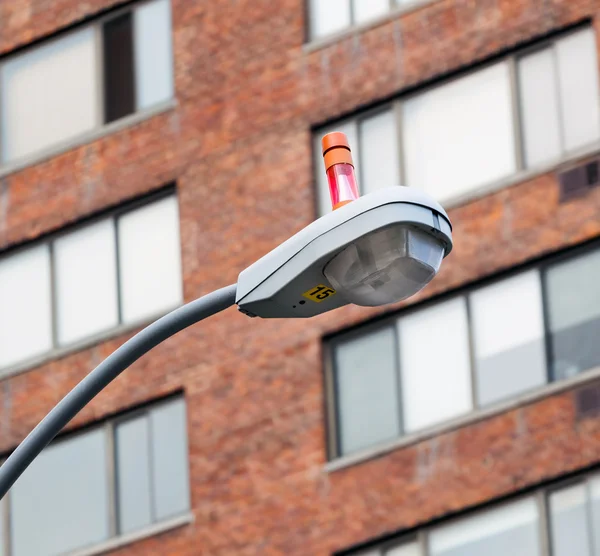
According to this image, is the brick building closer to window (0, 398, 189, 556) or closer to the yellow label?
window (0, 398, 189, 556)

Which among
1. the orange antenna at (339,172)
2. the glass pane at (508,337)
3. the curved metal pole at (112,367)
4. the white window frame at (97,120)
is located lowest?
the curved metal pole at (112,367)

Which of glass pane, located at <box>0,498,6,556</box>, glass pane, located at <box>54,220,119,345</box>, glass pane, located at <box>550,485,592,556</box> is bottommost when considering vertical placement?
glass pane, located at <box>550,485,592,556</box>

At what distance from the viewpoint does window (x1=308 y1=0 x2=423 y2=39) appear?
2812 centimetres

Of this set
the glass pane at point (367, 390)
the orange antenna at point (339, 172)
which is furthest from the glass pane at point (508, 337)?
the orange antenna at point (339, 172)

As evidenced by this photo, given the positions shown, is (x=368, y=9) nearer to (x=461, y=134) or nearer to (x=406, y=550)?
(x=461, y=134)

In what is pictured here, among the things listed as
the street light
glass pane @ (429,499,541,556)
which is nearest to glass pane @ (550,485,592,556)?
glass pane @ (429,499,541,556)

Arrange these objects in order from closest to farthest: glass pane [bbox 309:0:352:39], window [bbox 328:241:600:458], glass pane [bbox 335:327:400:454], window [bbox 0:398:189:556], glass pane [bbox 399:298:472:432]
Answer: window [bbox 328:241:600:458] < glass pane [bbox 399:298:472:432] < glass pane [bbox 335:327:400:454] < window [bbox 0:398:189:556] < glass pane [bbox 309:0:352:39]

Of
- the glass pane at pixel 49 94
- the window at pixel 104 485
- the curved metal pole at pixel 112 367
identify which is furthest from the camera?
the glass pane at pixel 49 94

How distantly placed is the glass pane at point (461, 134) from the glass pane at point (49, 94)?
229 inches

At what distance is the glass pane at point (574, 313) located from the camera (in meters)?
25.1

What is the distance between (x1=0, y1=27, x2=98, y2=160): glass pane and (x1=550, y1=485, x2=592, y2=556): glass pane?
9951 millimetres

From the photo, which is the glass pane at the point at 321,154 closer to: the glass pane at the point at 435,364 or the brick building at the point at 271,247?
the brick building at the point at 271,247

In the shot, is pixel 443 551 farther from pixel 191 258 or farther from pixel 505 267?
pixel 191 258

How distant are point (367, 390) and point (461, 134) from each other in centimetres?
352
